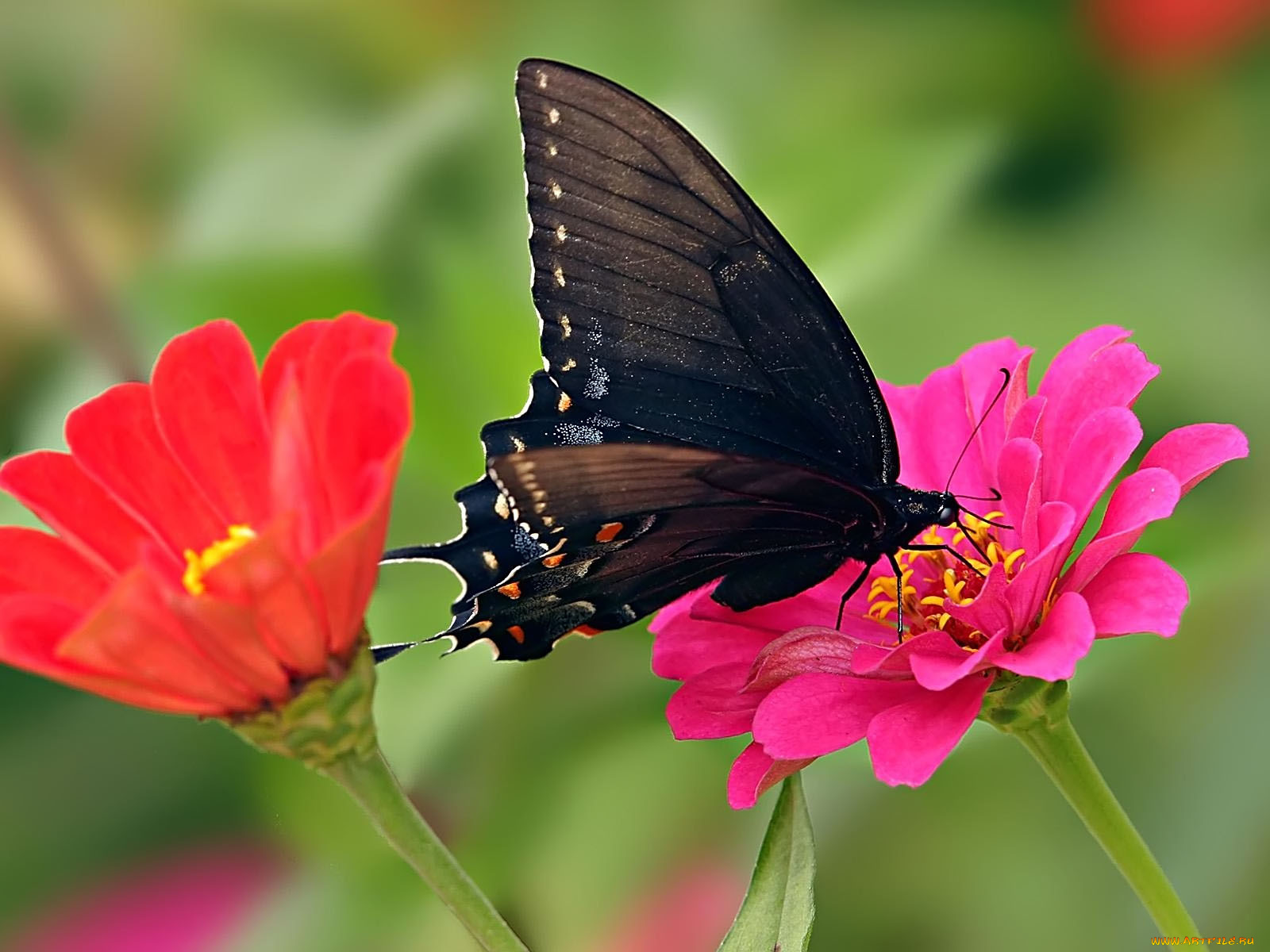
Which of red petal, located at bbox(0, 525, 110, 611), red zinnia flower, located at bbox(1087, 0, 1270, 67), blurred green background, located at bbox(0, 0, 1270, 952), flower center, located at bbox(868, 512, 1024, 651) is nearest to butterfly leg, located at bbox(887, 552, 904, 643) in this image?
flower center, located at bbox(868, 512, 1024, 651)

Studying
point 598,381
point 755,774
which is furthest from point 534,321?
point 755,774

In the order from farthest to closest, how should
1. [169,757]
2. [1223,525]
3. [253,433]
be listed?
[169,757] → [1223,525] → [253,433]

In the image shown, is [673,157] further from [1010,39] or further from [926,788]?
[1010,39]

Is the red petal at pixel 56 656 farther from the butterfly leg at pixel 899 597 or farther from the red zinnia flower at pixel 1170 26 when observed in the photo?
the red zinnia flower at pixel 1170 26

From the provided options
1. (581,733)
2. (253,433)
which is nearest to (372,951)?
(581,733)

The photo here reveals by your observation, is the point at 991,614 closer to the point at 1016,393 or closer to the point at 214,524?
the point at 1016,393
